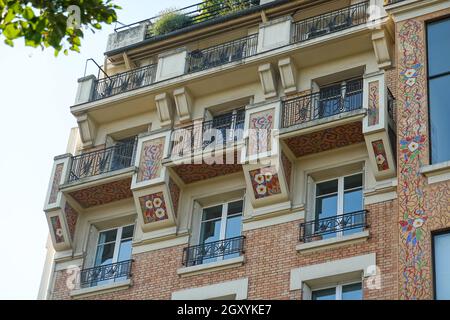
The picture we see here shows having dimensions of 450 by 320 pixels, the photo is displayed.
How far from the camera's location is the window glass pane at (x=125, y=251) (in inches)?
1073

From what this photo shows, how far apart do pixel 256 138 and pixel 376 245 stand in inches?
155

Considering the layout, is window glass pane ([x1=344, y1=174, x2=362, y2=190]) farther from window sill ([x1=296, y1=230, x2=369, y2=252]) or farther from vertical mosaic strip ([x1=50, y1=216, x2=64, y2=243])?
vertical mosaic strip ([x1=50, y1=216, x2=64, y2=243])

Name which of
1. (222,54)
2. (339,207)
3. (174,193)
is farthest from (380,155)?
(222,54)

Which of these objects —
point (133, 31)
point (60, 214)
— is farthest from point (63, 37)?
point (133, 31)

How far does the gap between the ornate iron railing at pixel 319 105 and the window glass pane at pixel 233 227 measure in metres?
2.34

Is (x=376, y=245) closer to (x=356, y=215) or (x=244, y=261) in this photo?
(x=356, y=215)

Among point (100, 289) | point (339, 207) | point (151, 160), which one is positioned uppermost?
point (151, 160)

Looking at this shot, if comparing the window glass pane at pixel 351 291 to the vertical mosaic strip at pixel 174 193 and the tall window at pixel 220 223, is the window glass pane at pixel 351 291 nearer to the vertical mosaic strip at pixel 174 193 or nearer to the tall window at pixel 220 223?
the tall window at pixel 220 223

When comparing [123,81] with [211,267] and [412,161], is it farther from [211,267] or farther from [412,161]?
[412,161]

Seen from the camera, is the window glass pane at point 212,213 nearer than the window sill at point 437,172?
No

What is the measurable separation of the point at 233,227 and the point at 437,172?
5.49 metres

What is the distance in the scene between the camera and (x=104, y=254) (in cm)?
2781

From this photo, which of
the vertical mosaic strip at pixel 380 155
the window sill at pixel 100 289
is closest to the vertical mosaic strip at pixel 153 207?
the window sill at pixel 100 289

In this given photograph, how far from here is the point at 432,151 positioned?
23156 mm
